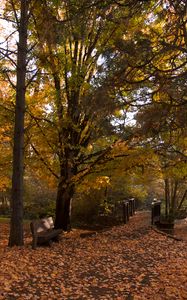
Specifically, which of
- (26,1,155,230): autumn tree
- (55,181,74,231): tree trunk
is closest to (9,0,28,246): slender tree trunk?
(26,1,155,230): autumn tree

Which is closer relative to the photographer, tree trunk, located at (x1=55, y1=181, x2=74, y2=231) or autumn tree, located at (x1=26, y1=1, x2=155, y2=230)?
autumn tree, located at (x1=26, y1=1, x2=155, y2=230)

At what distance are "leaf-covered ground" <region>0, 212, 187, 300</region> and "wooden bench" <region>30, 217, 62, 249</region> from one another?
0.23 metres

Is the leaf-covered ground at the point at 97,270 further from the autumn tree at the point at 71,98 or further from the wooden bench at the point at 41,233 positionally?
the autumn tree at the point at 71,98

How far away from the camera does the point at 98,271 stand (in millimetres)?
7699

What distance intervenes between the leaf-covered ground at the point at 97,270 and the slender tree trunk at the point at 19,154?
1.92 ft

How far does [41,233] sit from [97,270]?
3376mm

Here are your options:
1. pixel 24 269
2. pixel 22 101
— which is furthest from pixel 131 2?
pixel 24 269

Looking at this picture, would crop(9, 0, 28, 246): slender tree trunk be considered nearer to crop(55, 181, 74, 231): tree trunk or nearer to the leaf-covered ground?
the leaf-covered ground

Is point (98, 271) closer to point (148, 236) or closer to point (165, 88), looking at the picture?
point (165, 88)

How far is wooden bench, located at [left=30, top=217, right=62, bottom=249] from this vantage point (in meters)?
9.69

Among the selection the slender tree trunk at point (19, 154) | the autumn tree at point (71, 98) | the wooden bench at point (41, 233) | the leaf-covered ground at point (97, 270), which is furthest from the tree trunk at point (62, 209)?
the slender tree trunk at point (19, 154)

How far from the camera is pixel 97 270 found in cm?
777

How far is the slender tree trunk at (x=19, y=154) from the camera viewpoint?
33.1ft

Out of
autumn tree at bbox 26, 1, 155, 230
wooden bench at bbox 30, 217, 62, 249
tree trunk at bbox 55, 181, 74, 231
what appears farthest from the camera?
tree trunk at bbox 55, 181, 74, 231
